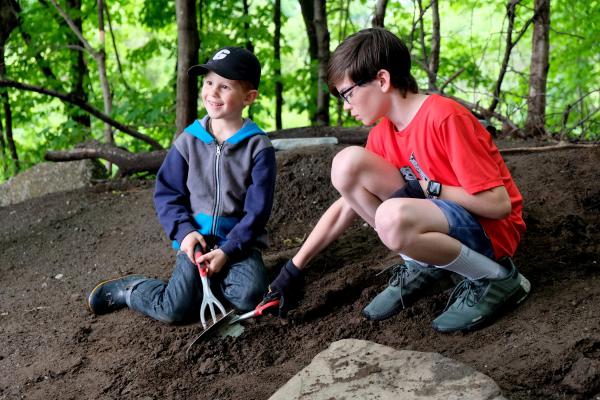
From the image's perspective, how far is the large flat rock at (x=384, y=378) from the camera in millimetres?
1854

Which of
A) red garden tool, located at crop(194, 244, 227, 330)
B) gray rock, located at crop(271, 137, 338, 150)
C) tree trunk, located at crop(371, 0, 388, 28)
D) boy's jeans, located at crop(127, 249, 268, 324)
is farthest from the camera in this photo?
tree trunk, located at crop(371, 0, 388, 28)

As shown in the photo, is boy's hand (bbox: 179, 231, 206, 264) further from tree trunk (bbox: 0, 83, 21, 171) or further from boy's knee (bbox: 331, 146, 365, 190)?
tree trunk (bbox: 0, 83, 21, 171)

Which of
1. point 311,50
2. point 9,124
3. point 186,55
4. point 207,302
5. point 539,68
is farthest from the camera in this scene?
point 9,124

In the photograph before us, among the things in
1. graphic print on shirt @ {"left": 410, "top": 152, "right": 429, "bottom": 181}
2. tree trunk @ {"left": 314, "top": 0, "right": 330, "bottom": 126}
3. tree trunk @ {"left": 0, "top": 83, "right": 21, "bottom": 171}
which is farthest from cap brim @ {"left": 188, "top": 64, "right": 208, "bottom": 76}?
tree trunk @ {"left": 0, "top": 83, "right": 21, "bottom": 171}

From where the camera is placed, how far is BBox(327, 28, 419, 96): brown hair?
8.22ft

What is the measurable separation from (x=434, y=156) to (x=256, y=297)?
3.42ft

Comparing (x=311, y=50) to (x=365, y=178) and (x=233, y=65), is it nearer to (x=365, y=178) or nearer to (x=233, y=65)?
(x=233, y=65)

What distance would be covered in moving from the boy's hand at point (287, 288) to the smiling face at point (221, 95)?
806mm

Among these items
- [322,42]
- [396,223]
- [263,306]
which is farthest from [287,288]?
[322,42]

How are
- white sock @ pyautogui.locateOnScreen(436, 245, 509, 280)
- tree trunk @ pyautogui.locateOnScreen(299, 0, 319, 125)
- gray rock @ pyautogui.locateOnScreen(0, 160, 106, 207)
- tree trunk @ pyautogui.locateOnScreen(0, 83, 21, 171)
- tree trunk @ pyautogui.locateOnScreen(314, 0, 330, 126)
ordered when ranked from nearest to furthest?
1. white sock @ pyautogui.locateOnScreen(436, 245, 509, 280)
2. gray rock @ pyautogui.locateOnScreen(0, 160, 106, 207)
3. tree trunk @ pyautogui.locateOnScreen(314, 0, 330, 126)
4. tree trunk @ pyautogui.locateOnScreen(299, 0, 319, 125)
5. tree trunk @ pyautogui.locateOnScreen(0, 83, 21, 171)

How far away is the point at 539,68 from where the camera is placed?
5.98 meters

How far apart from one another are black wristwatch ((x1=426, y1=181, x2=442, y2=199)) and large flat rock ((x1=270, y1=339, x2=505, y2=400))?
2.14 ft

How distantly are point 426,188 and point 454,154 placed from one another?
0.24 metres

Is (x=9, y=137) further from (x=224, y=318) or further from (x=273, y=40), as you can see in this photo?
(x=224, y=318)
